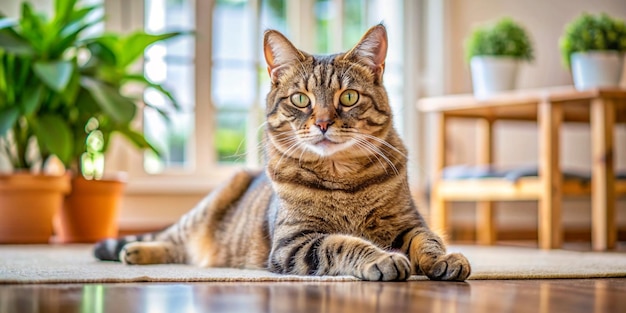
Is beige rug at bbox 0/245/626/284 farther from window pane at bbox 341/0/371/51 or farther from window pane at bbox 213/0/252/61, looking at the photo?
window pane at bbox 341/0/371/51

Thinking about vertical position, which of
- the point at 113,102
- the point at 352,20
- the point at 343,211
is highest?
the point at 352,20

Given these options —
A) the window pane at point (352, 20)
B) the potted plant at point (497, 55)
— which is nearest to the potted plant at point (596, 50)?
the potted plant at point (497, 55)

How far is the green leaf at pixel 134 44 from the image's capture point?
142 inches

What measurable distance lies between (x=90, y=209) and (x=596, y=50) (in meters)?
2.21

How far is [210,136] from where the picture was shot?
166 inches

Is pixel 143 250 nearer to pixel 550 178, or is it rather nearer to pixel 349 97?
pixel 349 97

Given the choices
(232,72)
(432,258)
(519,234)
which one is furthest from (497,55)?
(432,258)

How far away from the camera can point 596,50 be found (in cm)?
349

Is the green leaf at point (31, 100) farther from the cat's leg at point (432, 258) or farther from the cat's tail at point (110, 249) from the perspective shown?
the cat's leg at point (432, 258)

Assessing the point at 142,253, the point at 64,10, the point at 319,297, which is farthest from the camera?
the point at 64,10

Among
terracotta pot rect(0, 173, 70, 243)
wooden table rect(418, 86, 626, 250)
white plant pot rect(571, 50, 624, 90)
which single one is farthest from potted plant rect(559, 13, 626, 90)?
terracotta pot rect(0, 173, 70, 243)

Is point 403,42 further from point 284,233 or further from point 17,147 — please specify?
point 284,233

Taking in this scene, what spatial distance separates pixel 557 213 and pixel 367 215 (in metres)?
1.60

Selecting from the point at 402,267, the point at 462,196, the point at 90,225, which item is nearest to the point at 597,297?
the point at 402,267
